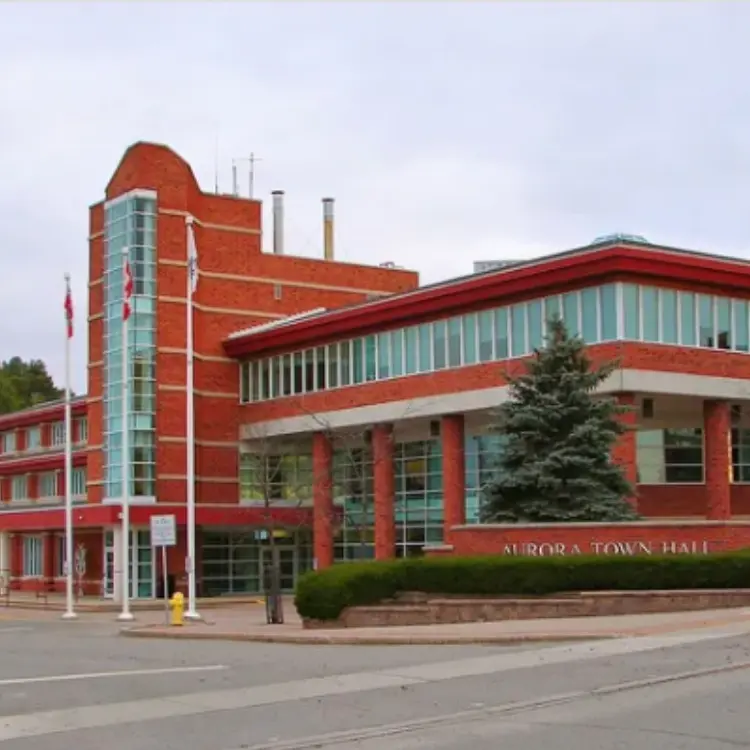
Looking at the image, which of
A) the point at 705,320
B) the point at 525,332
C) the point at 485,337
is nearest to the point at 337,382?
the point at 485,337

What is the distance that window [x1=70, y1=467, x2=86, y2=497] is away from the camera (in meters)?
70.5

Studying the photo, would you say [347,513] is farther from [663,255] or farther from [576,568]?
[576,568]

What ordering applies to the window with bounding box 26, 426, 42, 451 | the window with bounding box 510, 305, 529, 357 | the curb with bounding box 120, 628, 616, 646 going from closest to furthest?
1. the curb with bounding box 120, 628, 616, 646
2. the window with bounding box 510, 305, 529, 357
3. the window with bounding box 26, 426, 42, 451

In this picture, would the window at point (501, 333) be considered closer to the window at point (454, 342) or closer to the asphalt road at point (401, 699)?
the window at point (454, 342)

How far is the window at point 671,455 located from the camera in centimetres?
4738

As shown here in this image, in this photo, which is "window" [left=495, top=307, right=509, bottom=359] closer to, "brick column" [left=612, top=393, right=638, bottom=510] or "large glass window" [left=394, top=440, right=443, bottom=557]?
"brick column" [left=612, top=393, right=638, bottom=510]

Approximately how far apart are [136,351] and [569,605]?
32116mm

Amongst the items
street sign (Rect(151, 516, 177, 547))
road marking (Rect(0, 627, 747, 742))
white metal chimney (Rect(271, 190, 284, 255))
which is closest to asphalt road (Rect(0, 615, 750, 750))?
road marking (Rect(0, 627, 747, 742))

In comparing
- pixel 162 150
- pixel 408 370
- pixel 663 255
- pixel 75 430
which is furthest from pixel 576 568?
pixel 75 430

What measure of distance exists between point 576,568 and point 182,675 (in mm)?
11268

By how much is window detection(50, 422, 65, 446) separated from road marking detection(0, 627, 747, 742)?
192 ft

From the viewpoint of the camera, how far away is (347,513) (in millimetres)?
57000

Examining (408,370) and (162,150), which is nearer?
(408,370)

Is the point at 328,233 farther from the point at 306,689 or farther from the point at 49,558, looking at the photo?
the point at 306,689
